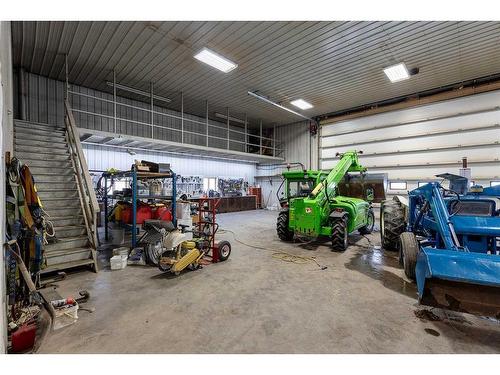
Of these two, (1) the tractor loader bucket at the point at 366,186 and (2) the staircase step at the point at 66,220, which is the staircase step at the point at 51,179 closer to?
(2) the staircase step at the point at 66,220

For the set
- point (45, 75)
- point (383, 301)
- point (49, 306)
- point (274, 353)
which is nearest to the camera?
point (274, 353)

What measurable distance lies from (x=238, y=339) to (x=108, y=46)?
25.6 feet

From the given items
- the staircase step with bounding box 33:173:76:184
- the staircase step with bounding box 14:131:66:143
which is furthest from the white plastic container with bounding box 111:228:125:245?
the staircase step with bounding box 14:131:66:143

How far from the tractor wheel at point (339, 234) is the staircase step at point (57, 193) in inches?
237


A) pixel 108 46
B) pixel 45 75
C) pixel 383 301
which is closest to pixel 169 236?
pixel 383 301

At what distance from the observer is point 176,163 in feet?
41.3

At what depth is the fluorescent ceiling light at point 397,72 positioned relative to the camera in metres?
7.54

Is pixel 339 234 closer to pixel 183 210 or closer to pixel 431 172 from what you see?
pixel 183 210

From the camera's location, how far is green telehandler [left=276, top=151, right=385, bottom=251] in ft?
18.8

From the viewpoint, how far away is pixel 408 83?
8.85 meters

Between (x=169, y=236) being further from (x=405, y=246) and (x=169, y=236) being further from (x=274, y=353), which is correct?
(x=405, y=246)

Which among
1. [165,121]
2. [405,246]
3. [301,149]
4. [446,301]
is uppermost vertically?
[165,121]

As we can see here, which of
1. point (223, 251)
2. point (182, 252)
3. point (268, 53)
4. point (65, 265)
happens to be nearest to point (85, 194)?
point (65, 265)

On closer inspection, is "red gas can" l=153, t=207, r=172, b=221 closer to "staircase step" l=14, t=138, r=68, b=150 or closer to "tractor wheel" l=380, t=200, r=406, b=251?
"staircase step" l=14, t=138, r=68, b=150
